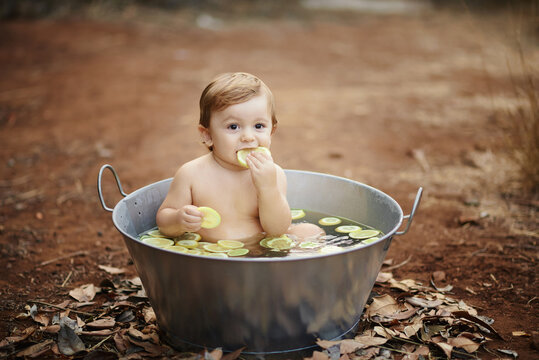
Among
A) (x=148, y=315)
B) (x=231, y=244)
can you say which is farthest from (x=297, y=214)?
(x=148, y=315)

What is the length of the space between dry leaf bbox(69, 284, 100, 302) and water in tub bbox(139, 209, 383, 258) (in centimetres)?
38

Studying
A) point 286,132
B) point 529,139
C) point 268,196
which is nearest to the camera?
point 268,196

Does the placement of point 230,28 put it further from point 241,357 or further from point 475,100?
point 241,357

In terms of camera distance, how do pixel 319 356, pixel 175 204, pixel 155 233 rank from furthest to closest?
pixel 155 233
pixel 175 204
pixel 319 356

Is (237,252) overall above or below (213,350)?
above

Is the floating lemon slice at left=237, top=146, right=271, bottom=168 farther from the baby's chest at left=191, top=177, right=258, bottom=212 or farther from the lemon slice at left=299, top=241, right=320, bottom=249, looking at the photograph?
the lemon slice at left=299, top=241, right=320, bottom=249

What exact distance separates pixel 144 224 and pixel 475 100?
15.4 feet

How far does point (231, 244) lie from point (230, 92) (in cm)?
59

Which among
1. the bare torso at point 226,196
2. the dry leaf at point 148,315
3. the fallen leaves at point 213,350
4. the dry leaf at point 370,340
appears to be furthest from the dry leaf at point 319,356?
the dry leaf at point 148,315

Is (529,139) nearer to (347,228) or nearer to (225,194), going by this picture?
(347,228)

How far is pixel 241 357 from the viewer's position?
1.69 metres

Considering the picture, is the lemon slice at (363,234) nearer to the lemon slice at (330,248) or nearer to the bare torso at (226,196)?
the lemon slice at (330,248)

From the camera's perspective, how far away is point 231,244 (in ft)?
6.64

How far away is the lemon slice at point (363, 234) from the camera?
6.93ft
